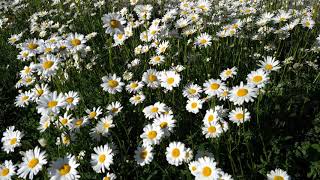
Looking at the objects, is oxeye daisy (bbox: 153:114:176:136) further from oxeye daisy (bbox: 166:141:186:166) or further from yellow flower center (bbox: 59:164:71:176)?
yellow flower center (bbox: 59:164:71:176)

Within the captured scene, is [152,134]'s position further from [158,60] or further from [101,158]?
[158,60]

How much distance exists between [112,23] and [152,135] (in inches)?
54.4

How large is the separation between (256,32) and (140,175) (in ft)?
9.50

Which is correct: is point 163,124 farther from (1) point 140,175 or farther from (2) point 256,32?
(2) point 256,32

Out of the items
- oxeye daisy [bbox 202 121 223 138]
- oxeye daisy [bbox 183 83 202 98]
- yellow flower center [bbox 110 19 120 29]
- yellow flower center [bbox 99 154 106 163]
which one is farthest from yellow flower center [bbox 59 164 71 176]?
yellow flower center [bbox 110 19 120 29]

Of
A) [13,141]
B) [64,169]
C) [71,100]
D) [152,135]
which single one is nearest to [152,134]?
[152,135]

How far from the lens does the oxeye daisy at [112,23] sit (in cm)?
354

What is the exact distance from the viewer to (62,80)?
13.3 ft

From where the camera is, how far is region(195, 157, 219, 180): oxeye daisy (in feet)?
7.63

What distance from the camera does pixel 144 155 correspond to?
2.87m

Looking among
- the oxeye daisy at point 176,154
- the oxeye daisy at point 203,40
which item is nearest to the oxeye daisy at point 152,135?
the oxeye daisy at point 176,154

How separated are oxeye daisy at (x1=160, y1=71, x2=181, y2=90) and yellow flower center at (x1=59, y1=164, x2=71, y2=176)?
1.28m

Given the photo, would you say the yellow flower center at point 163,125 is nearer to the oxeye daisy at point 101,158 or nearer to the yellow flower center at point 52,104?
the oxeye daisy at point 101,158

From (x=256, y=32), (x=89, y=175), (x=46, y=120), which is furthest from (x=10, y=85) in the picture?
(x=256, y=32)
